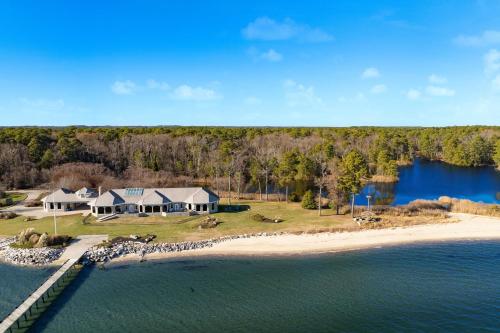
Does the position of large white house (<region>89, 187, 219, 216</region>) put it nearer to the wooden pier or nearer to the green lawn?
the green lawn

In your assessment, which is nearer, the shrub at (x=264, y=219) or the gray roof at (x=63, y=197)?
the shrub at (x=264, y=219)

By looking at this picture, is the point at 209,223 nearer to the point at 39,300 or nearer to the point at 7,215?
the point at 39,300

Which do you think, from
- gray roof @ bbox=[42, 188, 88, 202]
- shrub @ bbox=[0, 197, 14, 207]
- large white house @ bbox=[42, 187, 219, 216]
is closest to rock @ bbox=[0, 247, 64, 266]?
large white house @ bbox=[42, 187, 219, 216]

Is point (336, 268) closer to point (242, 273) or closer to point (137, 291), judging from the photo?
point (242, 273)

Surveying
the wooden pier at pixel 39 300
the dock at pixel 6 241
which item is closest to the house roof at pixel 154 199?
the dock at pixel 6 241

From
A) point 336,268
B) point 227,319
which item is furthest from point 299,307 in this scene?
point 336,268

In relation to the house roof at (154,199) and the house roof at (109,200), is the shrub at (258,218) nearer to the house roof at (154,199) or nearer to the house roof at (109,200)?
the house roof at (154,199)
